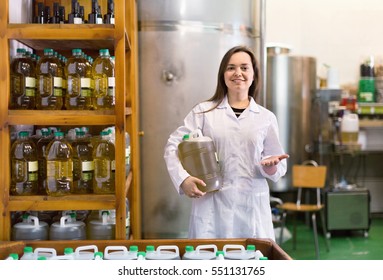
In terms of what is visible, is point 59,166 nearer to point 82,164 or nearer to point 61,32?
point 82,164

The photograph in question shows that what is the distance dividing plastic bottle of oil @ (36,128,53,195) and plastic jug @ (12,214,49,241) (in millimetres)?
103

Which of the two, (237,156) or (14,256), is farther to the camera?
(237,156)

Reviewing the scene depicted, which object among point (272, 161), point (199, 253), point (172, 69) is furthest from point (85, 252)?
point (172, 69)

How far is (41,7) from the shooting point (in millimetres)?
1998

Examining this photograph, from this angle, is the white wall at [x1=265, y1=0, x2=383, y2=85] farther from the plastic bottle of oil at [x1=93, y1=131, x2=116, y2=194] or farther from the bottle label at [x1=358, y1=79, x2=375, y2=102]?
the plastic bottle of oil at [x1=93, y1=131, x2=116, y2=194]

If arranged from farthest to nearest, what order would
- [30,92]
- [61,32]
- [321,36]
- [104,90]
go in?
[321,36] < [104,90] < [30,92] < [61,32]

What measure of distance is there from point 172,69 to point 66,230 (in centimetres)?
122

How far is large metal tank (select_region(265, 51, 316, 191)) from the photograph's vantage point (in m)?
4.91

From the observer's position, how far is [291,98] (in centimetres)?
493

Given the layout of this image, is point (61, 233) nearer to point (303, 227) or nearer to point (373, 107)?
point (303, 227)

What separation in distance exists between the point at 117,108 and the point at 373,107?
12.0 ft

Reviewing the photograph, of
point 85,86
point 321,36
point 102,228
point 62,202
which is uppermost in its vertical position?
point 321,36

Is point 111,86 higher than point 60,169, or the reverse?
point 111,86

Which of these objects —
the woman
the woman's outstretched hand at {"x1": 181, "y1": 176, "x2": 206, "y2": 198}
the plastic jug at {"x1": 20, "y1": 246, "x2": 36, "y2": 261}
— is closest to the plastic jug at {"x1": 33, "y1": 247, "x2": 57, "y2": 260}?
the plastic jug at {"x1": 20, "y1": 246, "x2": 36, "y2": 261}
